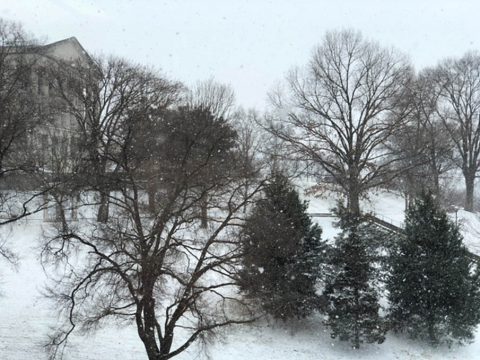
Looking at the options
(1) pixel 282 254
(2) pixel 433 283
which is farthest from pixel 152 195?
(2) pixel 433 283

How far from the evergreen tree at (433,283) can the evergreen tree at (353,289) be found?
1154 millimetres

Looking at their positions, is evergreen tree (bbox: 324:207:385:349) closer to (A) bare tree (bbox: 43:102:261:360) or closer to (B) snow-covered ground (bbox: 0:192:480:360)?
(B) snow-covered ground (bbox: 0:192:480:360)

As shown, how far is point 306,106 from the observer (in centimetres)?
3653

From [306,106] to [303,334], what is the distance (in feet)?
65.8

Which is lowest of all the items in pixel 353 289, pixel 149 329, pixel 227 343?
pixel 227 343

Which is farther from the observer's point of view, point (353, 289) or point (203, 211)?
point (353, 289)

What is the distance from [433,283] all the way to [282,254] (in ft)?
19.0

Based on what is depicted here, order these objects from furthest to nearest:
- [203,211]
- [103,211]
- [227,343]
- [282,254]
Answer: [282,254]
[103,211]
[227,343]
[203,211]

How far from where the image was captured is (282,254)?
19922 mm

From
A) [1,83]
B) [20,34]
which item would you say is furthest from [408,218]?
[20,34]

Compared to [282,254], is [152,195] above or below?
above

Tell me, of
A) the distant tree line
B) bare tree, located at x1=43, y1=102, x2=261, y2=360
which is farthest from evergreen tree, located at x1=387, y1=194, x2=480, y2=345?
bare tree, located at x1=43, y1=102, x2=261, y2=360

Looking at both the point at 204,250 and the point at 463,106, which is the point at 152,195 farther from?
the point at 463,106

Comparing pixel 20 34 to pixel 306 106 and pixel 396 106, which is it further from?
pixel 396 106
